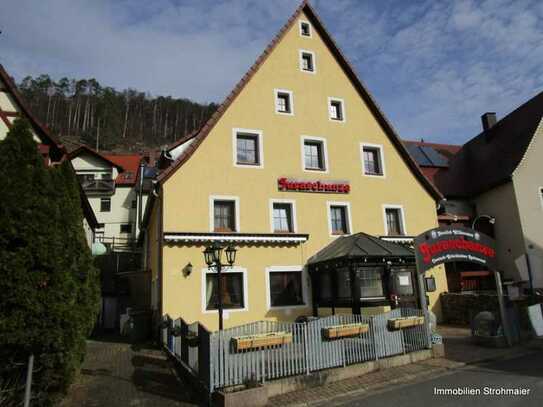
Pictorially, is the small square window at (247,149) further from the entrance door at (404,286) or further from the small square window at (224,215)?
the entrance door at (404,286)

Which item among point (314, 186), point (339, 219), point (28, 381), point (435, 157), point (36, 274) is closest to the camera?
point (28, 381)

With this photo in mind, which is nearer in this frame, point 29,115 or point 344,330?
point 344,330

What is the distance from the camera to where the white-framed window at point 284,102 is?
18.3 m

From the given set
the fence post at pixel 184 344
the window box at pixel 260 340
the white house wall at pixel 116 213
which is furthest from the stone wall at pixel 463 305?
the white house wall at pixel 116 213

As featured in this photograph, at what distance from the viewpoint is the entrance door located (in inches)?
595

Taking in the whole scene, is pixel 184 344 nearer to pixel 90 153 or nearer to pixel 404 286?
pixel 404 286

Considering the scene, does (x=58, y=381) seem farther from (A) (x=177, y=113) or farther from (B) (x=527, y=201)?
(A) (x=177, y=113)

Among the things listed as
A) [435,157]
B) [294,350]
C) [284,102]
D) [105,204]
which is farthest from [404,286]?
[105,204]

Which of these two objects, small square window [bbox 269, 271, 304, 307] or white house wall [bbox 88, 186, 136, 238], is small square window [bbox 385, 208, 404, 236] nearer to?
small square window [bbox 269, 271, 304, 307]

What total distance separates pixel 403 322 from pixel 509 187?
15.6 metres

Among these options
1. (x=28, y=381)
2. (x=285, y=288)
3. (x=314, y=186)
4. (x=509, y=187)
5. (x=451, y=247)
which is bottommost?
(x=28, y=381)

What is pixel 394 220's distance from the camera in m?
19.5

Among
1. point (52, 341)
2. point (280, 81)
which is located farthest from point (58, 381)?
point (280, 81)

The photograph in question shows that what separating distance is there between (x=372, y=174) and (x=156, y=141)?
73357 mm
